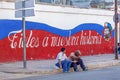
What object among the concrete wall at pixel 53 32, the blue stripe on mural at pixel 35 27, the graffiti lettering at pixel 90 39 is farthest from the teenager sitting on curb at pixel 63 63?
the graffiti lettering at pixel 90 39

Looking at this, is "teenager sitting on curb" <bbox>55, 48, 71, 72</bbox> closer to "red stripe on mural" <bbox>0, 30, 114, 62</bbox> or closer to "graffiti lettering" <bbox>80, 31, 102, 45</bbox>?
"red stripe on mural" <bbox>0, 30, 114, 62</bbox>

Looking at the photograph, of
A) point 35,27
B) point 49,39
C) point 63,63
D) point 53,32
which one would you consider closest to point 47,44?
point 49,39

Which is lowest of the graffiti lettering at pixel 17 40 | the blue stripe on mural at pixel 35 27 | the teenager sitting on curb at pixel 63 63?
the teenager sitting on curb at pixel 63 63

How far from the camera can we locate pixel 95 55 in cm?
3831

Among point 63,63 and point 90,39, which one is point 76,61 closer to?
point 63,63

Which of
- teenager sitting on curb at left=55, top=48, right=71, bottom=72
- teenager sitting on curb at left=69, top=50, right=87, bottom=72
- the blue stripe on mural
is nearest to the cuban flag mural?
the blue stripe on mural

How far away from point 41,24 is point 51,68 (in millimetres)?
7510

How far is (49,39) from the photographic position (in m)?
32.3

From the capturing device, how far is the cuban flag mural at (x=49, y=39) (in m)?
28.5

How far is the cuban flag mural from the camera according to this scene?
1122 inches

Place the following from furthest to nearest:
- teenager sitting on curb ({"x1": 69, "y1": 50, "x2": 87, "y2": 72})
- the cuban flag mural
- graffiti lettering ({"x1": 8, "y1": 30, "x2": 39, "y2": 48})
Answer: graffiti lettering ({"x1": 8, "y1": 30, "x2": 39, "y2": 48}), the cuban flag mural, teenager sitting on curb ({"x1": 69, "y1": 50, "x2": 87, "y2": 72})

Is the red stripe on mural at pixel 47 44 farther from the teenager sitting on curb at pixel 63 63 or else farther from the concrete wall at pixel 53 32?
the teenager sitting on curb at pixel 63 63

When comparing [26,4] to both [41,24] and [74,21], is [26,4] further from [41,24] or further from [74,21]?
[74,21]

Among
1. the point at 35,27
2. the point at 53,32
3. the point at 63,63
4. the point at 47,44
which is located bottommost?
the point at 63,63
